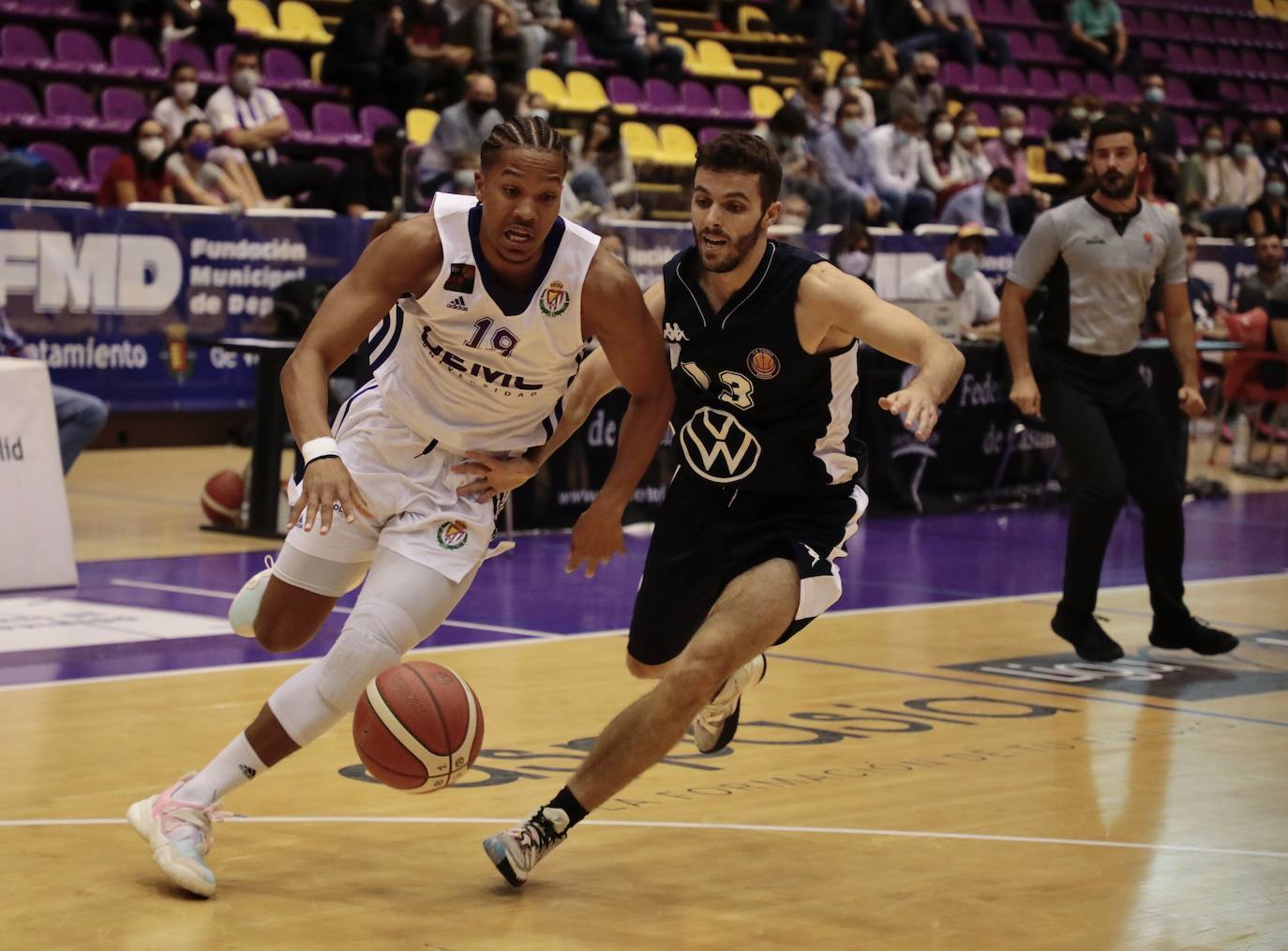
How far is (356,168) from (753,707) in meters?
9.62

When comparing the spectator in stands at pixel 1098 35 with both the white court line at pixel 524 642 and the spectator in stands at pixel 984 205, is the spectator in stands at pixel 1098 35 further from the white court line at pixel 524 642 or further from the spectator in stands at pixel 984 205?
the white court line at pixel 524 642

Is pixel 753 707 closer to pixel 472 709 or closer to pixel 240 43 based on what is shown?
pixel 472 709

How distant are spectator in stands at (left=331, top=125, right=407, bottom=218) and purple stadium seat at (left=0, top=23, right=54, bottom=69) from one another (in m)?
2.74

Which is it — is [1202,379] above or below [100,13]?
below

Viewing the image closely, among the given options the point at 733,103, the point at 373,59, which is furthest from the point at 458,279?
the point at 733,103

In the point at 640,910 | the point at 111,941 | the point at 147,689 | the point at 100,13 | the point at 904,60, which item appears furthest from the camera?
the point at 904,60

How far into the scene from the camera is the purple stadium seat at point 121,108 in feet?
54.3

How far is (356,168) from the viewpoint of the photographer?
1602cm

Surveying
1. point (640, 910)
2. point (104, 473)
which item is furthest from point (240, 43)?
point (640, 910)

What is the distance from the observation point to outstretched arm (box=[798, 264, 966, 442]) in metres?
4.51

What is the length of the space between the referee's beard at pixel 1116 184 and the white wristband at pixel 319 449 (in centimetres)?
451

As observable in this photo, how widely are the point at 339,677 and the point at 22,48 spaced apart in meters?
13.2

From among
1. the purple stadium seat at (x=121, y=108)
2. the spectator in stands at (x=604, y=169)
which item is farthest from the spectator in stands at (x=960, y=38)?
the purple stadium seat at (x=121, y=108)

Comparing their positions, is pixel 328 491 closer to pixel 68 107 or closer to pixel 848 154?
pixel 68 107
